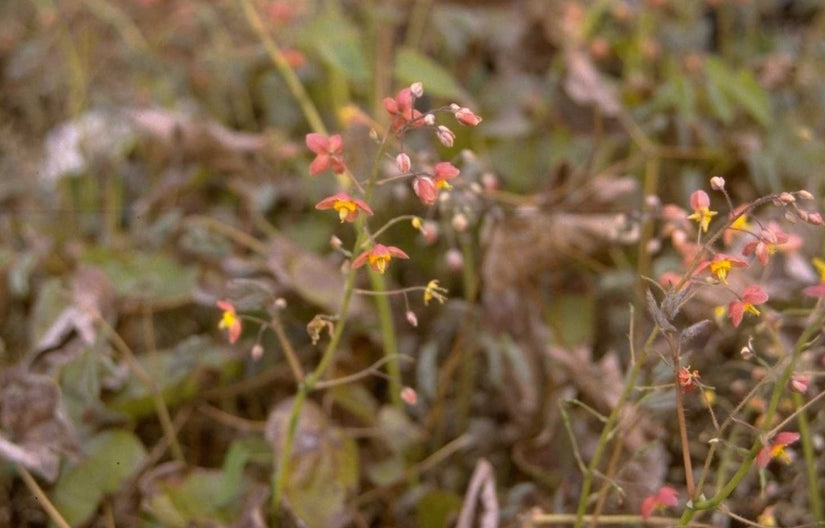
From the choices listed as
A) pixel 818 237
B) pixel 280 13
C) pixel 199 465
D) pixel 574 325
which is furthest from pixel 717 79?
pixel 199 465

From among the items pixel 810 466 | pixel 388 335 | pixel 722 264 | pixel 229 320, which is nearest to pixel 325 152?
pixel 229 320

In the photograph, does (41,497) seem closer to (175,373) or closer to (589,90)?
(175,373)

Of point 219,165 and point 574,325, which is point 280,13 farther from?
point 574,325

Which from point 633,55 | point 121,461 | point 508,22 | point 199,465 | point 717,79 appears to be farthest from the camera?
point 508,22

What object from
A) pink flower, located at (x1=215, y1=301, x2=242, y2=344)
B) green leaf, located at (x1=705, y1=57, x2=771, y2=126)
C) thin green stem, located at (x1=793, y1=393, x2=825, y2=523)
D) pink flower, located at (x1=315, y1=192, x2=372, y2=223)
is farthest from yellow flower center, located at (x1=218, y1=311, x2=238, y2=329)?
green leaf, located at (x1=705, y1=57, x2=771, y2=126)

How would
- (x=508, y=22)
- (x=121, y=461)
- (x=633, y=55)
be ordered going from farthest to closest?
(x=508, y=22) < (x=633, y=55) < (x=121, y=461)
